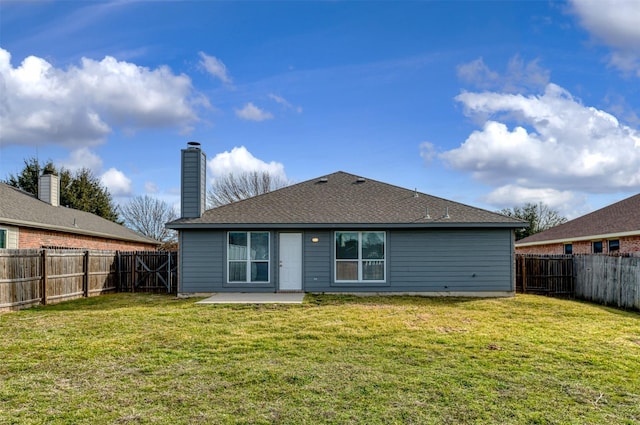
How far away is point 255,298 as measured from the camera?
1162 centimetres

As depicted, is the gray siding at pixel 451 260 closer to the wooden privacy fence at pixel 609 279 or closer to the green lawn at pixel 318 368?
the wooden privacy fence at pixel 609 279

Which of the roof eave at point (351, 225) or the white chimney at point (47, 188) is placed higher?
the white chimney at point (47, 188)

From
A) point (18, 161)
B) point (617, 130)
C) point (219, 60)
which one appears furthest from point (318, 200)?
point (18, 161)

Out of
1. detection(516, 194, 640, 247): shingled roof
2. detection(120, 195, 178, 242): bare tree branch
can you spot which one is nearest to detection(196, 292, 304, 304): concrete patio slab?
detection(516, 194, 640, 247): shingled roof

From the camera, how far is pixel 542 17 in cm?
1200

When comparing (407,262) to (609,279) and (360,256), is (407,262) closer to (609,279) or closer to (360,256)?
(360,256)

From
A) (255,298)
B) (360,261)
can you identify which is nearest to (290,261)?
(255,298)

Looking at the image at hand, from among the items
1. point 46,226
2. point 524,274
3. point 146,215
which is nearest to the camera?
point 524,274

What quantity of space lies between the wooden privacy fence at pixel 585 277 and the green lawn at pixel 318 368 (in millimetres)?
2100

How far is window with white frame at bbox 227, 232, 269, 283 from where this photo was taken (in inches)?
503

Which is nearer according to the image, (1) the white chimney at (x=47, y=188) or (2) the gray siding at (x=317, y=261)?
(2) the gray siding at (x=317, y=261)

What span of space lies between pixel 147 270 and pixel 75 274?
2.63m

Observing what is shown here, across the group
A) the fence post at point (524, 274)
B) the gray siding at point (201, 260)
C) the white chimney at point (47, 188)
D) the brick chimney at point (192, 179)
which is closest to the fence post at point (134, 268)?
the gray siding at point (201, 260)

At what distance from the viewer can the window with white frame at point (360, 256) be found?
1285 centimetres
